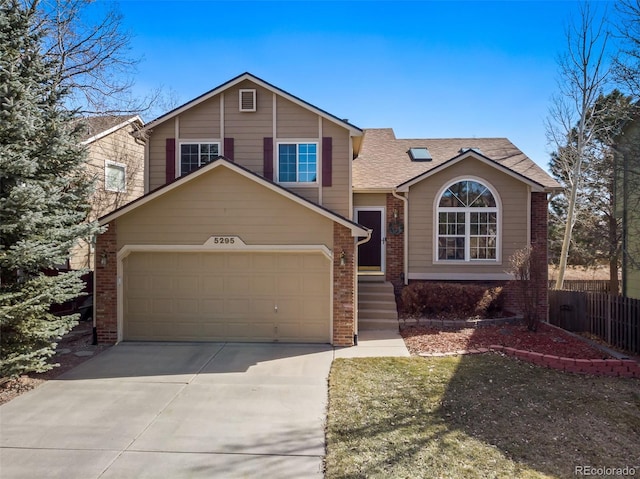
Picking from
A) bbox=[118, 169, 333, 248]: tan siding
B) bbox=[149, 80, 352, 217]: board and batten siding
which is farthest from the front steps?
bbox=[118, 169, 333, 248]: tan siding

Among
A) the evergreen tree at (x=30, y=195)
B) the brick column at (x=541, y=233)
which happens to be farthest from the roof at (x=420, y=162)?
the evergreen tree at (x=30, y=195)

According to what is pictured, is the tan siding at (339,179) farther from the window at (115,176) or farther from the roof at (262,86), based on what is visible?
the window at (115,176)

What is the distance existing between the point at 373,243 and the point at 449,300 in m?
3.18

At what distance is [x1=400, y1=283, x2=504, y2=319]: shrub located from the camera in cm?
1057

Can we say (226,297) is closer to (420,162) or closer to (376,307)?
(376,307)

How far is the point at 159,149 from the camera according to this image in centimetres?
1119

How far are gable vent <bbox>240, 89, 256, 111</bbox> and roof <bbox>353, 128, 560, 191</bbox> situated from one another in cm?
362

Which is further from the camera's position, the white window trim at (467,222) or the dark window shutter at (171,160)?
the white window trim at (467,222)

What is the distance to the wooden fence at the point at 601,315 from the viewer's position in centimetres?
843

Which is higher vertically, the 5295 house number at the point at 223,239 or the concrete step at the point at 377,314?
the 5295 house number at the point at 223,239

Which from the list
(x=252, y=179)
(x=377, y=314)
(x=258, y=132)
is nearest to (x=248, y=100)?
(x=258, y=132)

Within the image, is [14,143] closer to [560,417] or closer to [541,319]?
[560,417]

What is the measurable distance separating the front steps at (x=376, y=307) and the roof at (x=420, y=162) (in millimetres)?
3076

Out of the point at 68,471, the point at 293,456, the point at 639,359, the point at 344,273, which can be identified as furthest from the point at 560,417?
the point at 68,471
